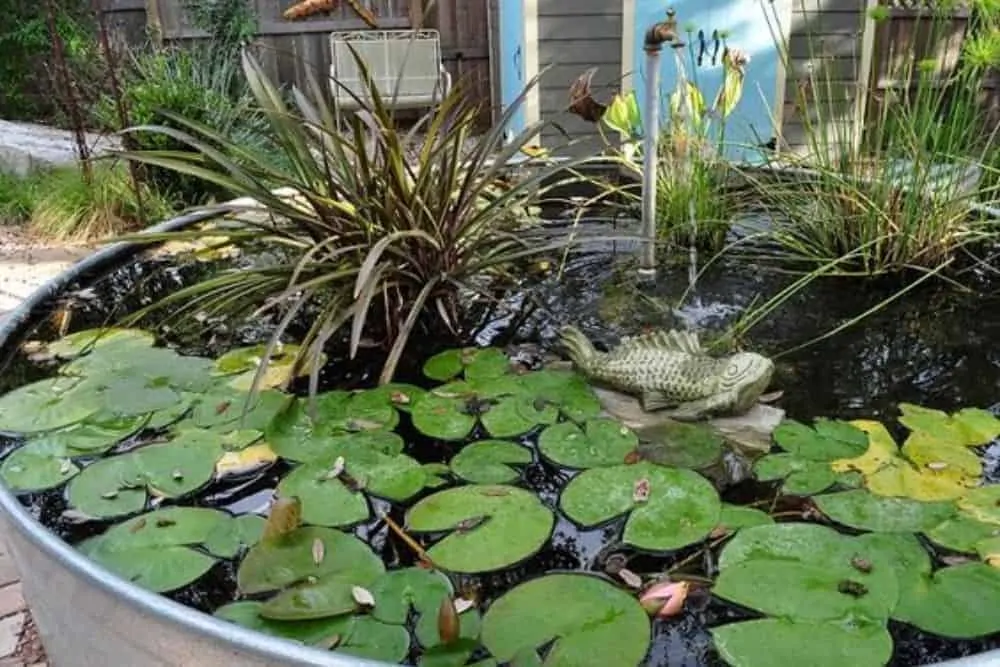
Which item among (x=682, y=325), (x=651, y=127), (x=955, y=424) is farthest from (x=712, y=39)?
(x=955, y=424)

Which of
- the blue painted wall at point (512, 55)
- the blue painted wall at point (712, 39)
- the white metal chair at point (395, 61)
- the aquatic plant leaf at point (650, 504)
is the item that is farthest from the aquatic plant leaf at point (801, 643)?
the white metal chair at point (395, 61)

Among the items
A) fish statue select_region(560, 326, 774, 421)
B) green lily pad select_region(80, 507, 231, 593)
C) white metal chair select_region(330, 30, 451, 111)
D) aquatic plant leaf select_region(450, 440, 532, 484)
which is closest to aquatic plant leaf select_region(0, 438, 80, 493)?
green lily pad select_region(80, 507, 231, 593)

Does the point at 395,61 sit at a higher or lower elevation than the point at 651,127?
higher

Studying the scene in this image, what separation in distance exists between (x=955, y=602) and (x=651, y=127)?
4.47ft

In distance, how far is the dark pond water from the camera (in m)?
1.13

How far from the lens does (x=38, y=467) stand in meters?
1.41

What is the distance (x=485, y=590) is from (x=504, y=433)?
41 centimetres

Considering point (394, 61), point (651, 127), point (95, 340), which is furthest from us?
point (394, 61)

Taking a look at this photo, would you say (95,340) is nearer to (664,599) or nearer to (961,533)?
(664,599)

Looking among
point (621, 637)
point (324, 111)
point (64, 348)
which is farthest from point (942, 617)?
point (64, 348)

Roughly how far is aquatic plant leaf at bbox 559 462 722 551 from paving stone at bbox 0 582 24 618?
4.04 ft

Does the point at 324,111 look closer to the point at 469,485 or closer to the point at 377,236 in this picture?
the point at 377,236

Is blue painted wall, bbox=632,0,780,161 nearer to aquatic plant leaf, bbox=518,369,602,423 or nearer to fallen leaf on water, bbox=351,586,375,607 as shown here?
aquatic plant leaf, bbox=518,369,602,423

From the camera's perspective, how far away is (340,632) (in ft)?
3.34
